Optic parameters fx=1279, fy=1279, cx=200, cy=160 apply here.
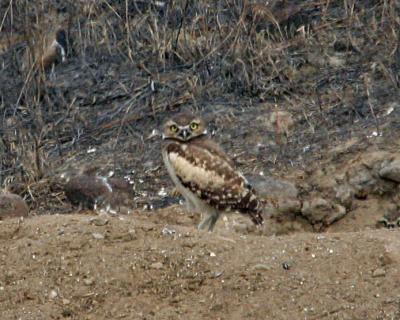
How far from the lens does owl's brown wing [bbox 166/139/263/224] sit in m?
9.92

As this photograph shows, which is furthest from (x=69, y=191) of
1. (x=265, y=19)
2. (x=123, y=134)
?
(x=265, y=19)

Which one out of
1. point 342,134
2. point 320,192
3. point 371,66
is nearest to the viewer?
point 320,192

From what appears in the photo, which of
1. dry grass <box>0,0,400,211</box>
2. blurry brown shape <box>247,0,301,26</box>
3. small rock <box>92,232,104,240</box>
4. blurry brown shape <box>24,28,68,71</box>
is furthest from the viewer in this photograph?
blurry brown shape <box>24,28,68,71</box>

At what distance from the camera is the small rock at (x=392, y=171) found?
35.8 ft

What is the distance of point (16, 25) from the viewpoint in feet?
46.2

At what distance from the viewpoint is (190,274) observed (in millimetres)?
8094

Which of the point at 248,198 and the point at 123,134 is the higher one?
the point at 248,198

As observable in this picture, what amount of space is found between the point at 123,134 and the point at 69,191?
51.4 inches

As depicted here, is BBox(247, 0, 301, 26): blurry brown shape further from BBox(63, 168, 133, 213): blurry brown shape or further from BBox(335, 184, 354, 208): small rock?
BBox(63, 168, 133, 213): blurry brown shape

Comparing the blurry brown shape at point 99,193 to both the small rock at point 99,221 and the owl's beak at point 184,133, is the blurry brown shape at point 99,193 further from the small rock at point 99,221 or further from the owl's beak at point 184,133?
the small rock at point 99,221

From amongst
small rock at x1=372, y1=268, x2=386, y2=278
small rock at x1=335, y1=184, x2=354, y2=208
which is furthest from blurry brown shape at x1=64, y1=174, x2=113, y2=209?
small rock at x1=372, y1=268, x2=386, y2=278

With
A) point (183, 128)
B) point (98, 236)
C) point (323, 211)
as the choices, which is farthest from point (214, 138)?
point (98, 236)

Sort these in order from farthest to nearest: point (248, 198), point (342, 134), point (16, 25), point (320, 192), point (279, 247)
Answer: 1. point (16, 25)
2. point (342, 134)
3. point (320, 192)
4. point (248, 198)
5. point (279, 247)

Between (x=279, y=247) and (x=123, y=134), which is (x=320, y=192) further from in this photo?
(x=279, y=247)
